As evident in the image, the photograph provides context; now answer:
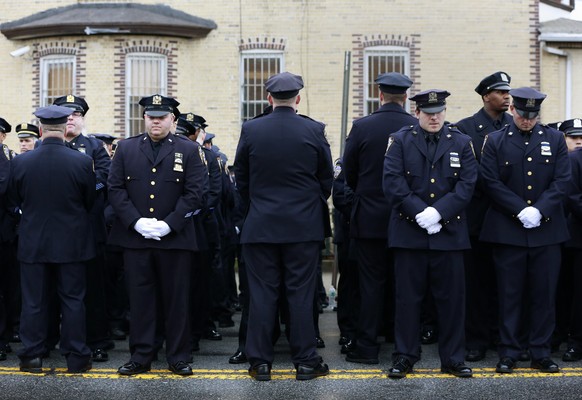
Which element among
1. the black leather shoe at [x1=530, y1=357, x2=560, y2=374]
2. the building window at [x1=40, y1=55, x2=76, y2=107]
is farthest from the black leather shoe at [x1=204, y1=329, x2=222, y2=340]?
the building window at [x1=40, y1=55, x2=76, y2=107]

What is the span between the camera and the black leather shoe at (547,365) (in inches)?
260

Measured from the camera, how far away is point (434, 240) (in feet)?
21.3

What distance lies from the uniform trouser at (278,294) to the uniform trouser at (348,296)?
1.27 metres

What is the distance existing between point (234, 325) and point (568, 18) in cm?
1351

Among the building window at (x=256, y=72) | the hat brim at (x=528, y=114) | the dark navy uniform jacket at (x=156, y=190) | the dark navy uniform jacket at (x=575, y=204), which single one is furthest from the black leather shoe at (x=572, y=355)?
the building window at (x=256, y=72)

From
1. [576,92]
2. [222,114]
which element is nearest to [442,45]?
[576,92]

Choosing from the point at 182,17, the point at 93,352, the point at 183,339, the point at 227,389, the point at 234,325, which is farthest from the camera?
the point at 182,17

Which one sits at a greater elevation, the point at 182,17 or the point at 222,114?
the point at 182,17

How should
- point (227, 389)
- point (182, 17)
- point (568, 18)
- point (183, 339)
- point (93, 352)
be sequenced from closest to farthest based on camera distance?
point (227, 389), point (183, 339), point (93, 352), point (182, 17), point (568, 18)

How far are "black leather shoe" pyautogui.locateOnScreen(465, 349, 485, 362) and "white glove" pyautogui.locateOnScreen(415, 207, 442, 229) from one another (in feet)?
4.81

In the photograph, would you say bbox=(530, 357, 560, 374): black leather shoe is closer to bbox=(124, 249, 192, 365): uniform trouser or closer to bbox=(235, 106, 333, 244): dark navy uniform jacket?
bbox=(235, 106, 333, 244): dark navy uniform jacket

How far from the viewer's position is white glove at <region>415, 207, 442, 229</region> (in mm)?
6348

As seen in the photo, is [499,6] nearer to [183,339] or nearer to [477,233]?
[477,233]

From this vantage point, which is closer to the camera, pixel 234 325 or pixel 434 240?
pixel 434 240
